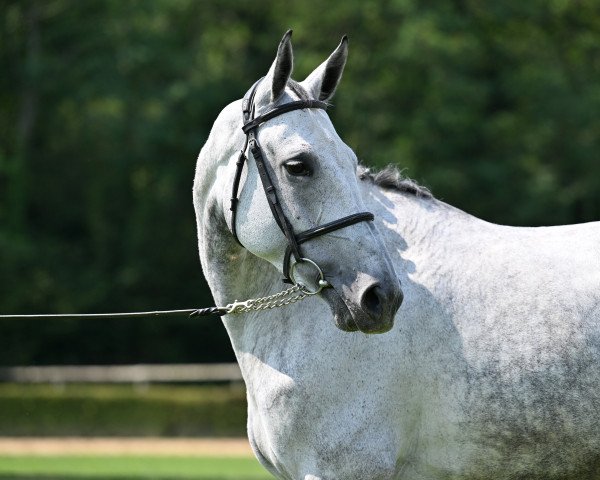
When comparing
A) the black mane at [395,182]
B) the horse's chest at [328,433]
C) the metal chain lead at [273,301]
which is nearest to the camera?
the horse's chest at [328,433]

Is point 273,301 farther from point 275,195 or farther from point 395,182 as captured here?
point 395,182

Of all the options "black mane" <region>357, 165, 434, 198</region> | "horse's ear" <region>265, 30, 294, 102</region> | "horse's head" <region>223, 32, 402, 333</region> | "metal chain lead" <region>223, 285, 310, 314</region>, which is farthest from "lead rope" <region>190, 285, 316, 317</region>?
"horse's ear" <region>265, 30, 294, 102</region>

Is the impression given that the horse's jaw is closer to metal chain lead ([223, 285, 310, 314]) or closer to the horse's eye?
metal chain lead ([223, 285, 310, 314])

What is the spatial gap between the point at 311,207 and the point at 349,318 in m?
0.55

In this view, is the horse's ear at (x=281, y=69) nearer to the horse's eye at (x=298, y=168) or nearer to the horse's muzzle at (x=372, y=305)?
the horse's eye at (x=298, y=168)

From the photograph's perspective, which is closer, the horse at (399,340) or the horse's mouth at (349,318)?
the horse's mouth at (349,318)

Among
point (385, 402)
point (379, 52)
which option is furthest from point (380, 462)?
point (379, 52)

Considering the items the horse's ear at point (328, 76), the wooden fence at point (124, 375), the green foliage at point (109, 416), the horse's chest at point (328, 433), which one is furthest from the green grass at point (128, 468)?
the horse's ear at point (328, 76)

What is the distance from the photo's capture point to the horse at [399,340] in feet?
15.9

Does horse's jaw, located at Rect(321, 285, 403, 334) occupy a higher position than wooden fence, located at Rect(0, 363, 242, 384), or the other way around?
Result: horse's jaw, located at Rect(321, 285, 403, 334)

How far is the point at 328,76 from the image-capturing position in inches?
205

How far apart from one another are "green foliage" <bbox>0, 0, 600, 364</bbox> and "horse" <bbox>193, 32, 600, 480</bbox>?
2705cm

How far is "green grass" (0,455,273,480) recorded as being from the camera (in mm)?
15555

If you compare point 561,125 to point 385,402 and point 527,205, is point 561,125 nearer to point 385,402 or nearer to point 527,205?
point 527,205
